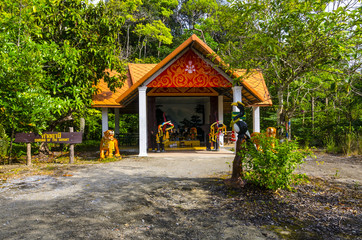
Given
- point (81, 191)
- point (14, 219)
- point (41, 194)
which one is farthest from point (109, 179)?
point (14, 219)

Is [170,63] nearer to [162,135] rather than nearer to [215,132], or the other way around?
[162,135]

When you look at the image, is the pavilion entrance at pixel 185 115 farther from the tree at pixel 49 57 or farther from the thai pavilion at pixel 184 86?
the tree at pixel 49 57

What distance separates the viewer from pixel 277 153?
4.41 metres

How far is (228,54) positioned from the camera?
7.55m

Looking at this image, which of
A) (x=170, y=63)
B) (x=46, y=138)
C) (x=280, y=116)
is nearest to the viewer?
(x=280, y=116)

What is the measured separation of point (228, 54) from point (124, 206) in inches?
207

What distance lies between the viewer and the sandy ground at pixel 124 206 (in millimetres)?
3254

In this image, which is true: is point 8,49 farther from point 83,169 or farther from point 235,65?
point 235,65

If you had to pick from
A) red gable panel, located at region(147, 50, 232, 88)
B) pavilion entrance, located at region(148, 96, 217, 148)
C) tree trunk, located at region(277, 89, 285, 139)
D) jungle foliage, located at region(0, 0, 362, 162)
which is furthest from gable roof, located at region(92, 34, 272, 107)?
pavilion entrance, located at region(148, 96, 217, 148)

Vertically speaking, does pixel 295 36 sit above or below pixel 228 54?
below

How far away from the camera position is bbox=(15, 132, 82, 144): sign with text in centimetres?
821

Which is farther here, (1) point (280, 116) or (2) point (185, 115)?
(2) point (185, 115)

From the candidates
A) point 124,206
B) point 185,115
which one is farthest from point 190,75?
point 124,206

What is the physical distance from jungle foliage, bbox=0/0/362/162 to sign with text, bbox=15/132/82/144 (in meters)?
0.28
